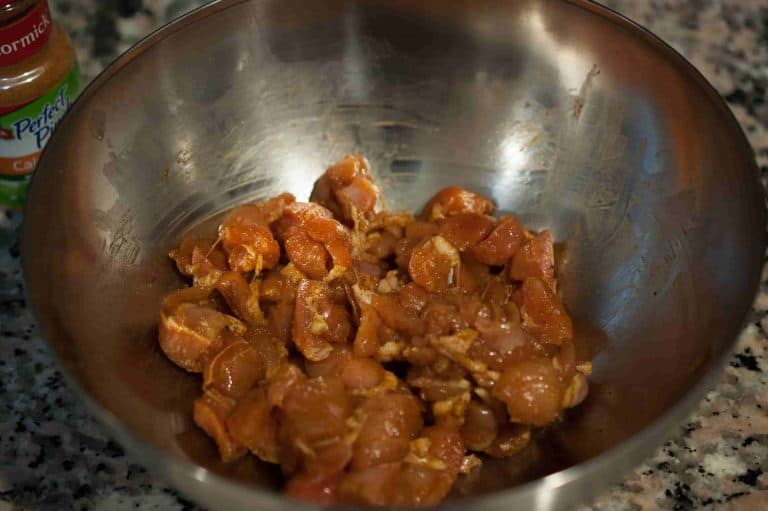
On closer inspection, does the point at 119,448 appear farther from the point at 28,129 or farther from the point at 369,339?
the point at 28,129

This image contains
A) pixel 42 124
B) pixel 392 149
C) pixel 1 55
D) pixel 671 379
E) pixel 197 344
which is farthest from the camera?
pixel 392 149

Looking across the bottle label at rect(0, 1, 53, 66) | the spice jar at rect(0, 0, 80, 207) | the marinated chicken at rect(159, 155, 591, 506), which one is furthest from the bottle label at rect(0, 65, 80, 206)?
the marinated chicken at rect(159, 155, 591, 506)

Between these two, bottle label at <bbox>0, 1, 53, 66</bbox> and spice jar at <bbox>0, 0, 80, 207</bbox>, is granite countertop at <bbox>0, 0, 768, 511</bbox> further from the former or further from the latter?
bottle label at <bbox>0, 1, 53, 66</bbox>

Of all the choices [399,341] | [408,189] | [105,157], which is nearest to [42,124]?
[105,157]

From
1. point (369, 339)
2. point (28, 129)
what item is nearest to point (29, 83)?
point (28, 129)

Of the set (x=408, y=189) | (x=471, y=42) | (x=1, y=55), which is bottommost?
(x=408, y=189)

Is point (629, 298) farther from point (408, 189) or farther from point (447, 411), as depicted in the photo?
point (408, 189)
